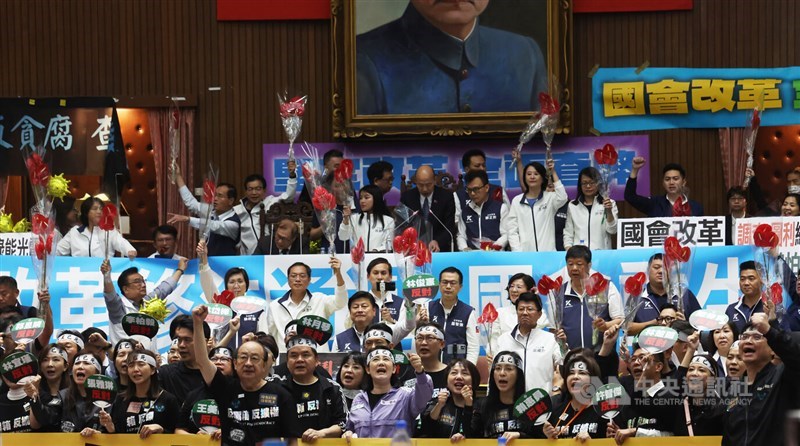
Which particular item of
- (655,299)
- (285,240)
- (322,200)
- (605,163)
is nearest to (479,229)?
(605,163)

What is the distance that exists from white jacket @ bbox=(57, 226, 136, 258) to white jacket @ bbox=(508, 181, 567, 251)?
3.55 m

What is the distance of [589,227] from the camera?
12.0 metres

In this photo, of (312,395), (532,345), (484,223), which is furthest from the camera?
(484,223)

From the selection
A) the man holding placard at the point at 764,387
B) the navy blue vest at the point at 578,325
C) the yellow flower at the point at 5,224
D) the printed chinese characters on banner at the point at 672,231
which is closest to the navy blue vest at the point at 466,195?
the printed chinese characters on banner at the point at 672,231

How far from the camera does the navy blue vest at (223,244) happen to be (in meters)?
13.0

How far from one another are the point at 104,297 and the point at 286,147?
4114mm

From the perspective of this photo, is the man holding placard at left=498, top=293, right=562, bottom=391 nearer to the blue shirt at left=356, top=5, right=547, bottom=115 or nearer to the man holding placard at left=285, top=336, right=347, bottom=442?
the man holding placard at left=285, top=336, right=347, bottom=442

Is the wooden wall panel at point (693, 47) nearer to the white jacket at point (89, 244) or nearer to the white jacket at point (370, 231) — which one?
the white jacket at point (370, 231)

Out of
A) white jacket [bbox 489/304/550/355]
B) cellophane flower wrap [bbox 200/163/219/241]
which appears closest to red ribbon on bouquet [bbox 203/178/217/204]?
cellophane flower wrap [bbox 200/163/219/241]

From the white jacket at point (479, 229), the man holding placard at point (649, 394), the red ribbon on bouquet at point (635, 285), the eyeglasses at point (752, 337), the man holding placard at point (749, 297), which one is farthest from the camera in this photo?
the white jacket at point (479, 229)

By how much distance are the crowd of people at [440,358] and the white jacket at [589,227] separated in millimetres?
13

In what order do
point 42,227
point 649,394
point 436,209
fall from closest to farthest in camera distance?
1. point 649,394
2. point 42,227
3. point 436,209

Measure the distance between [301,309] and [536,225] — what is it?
234 centimetres

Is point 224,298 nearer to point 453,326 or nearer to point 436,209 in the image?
point 453,326
